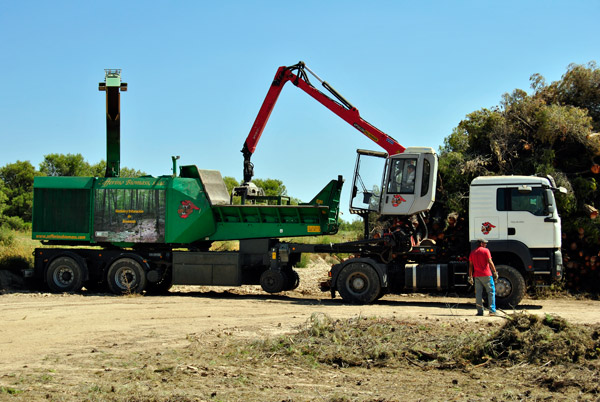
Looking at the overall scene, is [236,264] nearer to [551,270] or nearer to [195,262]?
[195,262]

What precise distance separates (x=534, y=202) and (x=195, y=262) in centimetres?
907

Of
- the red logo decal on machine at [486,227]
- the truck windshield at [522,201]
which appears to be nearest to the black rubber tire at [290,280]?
the red logo decal on machine at [486,227]

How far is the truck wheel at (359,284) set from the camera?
52.5ft

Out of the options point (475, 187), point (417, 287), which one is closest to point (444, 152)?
point (475, 187)

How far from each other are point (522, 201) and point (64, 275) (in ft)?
42.2

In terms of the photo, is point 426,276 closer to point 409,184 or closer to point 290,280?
point 409,184

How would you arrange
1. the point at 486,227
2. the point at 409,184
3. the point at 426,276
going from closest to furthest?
1. the point at 486,227
2. the point at 426,276
3. the point at 409,184

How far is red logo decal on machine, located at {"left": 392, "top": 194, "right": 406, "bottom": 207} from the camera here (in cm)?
1620

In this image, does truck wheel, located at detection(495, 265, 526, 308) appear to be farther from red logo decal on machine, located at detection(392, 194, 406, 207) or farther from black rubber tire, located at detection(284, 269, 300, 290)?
black rubber tire, located at detection(284, 269, 300, 290)

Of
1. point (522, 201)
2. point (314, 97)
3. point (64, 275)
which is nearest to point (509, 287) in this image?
point (522, 201)

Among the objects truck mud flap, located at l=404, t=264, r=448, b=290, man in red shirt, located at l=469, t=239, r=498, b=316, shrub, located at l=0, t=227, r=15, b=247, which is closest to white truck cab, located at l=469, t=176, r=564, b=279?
truck mud flap, located at l=404, t=264, r=448, b=290

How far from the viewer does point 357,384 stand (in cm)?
809

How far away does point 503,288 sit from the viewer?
15.0 meters

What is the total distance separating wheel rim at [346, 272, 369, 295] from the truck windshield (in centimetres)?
375
